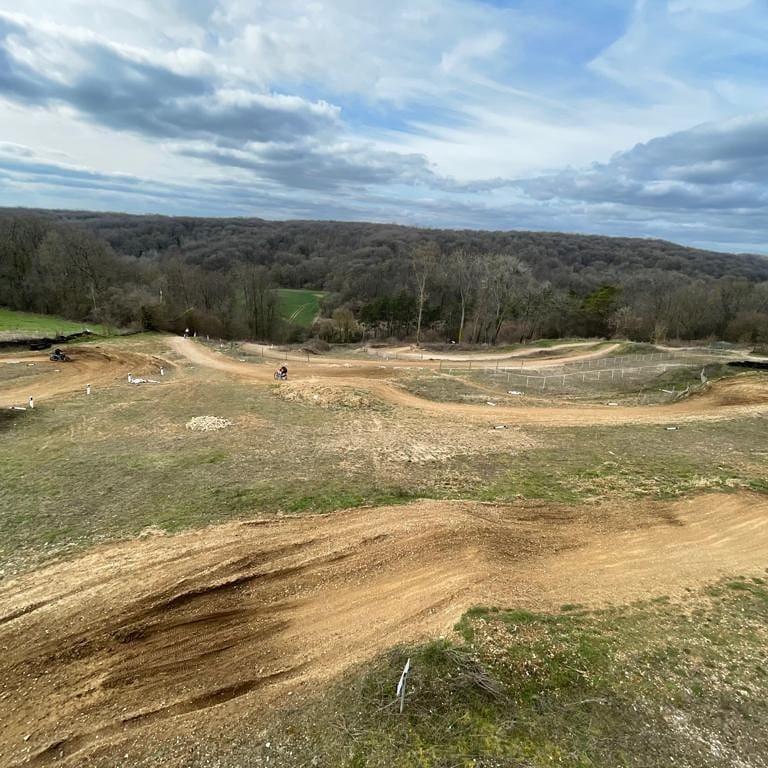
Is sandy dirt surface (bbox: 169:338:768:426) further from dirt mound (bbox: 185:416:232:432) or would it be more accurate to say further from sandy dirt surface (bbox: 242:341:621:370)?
sandy dirt surface (bbox: 242:341:621:370)

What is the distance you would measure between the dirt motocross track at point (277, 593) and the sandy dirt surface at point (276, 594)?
31 millimetres

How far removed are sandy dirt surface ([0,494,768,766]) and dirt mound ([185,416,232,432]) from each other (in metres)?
8.80

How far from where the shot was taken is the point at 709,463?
58.0ft

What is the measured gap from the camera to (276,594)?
32.1ft

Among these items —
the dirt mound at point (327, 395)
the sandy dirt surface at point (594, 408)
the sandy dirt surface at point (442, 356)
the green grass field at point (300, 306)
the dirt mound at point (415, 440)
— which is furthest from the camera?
the green grass field at point (300, 306)

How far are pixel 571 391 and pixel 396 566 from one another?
24.6m

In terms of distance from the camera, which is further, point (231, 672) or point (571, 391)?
point (571, 391)

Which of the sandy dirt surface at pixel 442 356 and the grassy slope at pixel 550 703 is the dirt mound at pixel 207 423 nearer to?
the grassy slope at pixel 550 703

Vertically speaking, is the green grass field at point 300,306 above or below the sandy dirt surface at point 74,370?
below

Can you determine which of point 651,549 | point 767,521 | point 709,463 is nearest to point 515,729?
point 651,549

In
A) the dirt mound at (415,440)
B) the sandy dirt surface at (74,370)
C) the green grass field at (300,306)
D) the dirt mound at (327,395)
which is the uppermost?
the dirt mound at (415,440)

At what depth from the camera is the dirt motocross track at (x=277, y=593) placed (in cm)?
702

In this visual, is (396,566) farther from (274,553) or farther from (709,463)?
(709,463)

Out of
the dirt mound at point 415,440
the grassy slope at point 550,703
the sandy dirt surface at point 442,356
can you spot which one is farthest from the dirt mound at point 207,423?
the sandy dirt surface at point 442,356
